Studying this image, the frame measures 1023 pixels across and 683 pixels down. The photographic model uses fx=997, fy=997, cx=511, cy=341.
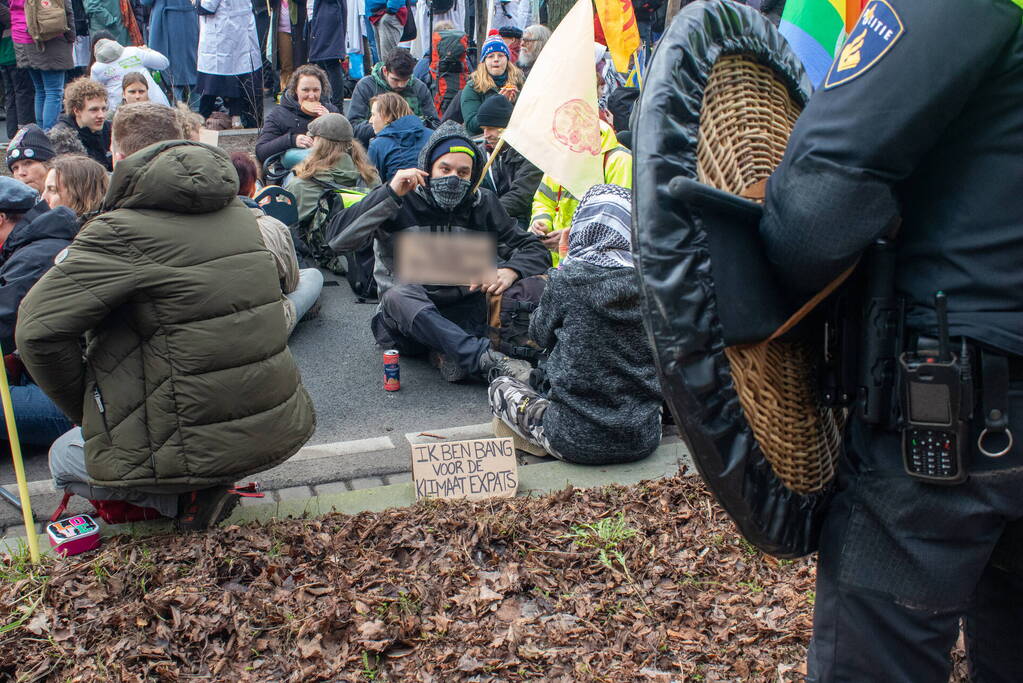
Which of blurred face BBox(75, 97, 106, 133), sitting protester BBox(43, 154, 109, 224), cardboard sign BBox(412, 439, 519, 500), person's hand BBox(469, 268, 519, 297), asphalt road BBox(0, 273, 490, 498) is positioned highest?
sitting protester BBox(43, 154, 109, 224)

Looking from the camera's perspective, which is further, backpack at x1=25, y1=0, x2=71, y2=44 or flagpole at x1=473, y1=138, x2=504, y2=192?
backpack at x1=25, y1=0, x2=71, y2=44

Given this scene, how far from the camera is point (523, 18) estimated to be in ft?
43.6

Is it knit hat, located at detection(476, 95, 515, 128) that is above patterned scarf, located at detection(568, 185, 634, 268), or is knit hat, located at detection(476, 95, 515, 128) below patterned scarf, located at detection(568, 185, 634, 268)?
below

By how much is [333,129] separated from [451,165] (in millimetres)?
1996

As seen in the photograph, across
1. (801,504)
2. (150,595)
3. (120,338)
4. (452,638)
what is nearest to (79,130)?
(120,338)

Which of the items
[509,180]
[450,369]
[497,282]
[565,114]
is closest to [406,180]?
[497,282]

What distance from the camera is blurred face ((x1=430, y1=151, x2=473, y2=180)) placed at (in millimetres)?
6715

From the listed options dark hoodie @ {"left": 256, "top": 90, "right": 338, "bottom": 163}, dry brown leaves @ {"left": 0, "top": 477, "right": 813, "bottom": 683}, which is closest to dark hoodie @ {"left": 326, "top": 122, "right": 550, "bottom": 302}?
dark hoodie @ {"left": 256, "top": 90, "right": 338, "bottom": 163}

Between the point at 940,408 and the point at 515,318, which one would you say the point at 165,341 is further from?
the point at 515,318

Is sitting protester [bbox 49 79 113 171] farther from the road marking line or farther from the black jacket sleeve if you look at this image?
the black jacket sleeve

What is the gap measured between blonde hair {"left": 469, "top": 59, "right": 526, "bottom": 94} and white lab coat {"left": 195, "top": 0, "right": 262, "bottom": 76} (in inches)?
105

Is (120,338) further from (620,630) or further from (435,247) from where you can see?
(435,247)

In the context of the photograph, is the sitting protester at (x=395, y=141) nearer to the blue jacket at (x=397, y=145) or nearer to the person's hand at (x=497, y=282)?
the blue jacket at (x=397, y=145)

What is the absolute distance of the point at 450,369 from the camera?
6.37m
